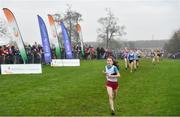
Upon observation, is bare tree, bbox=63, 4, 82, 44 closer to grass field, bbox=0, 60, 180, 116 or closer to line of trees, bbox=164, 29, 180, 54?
line of trees, bbox=164, 29, 180, 54

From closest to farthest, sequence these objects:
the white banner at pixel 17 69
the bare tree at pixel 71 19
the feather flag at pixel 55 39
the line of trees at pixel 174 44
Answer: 1. the white banner at pixel 17 69
2. the feather flag at pixel 55 39
3. the bare tree at pixel 71 19
4. the line of trees at pixel 174 44

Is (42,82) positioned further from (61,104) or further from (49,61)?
(49,61)

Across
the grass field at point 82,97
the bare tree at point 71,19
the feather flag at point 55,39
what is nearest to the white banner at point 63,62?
the feather flag at point 55,39

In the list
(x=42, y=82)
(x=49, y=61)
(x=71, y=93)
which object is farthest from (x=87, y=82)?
(x=49, y=61)

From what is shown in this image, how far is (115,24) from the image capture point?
87.1 m

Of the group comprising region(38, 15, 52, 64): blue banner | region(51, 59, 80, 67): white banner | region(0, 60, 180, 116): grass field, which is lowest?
region(0, 60, 180, 116): grass field

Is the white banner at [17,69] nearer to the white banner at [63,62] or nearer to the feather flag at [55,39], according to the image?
the white banner at [63,62]

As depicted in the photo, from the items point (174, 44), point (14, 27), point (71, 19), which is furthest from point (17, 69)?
point (174, 44)

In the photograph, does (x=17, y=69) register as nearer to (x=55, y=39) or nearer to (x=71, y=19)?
(x=55, y=39)

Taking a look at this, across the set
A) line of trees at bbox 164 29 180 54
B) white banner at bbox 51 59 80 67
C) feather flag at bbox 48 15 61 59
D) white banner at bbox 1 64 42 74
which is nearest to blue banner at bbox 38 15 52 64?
white banner at bbox 51 59 80 67

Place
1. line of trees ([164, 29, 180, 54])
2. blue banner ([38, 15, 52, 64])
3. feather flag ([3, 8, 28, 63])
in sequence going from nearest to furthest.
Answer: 1. feather flag ([3, 8, 28, 63])
2. blue banner ([38, 15, 52, 64])
3. line of trees ([164, 29, 180, 54])

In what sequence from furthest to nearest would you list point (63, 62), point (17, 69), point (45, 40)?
point (63, 62)
point (45, 40)
point (17, 69)

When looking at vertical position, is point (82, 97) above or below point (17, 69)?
below

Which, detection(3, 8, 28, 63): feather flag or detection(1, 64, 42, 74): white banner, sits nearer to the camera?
detection(1, 64, 42, 74): white banner
